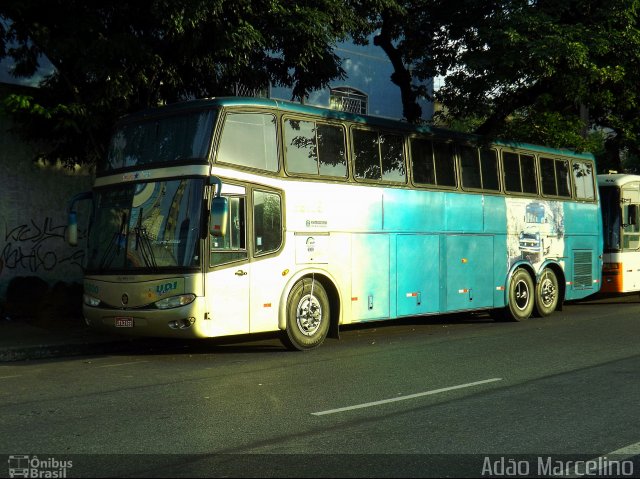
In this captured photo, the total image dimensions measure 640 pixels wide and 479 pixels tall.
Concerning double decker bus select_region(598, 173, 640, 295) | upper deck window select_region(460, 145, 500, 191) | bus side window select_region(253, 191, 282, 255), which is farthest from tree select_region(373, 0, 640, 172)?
bus side window select_region(253, 191, 282, 255)

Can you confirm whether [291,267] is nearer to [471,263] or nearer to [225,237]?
[225,237]

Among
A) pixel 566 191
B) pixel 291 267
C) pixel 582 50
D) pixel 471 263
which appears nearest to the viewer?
pixel 291 267

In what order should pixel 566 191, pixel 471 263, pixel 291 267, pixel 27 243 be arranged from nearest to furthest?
pixel 291 267 < pixel 471 263 < pixel 27 243 < pixel 566 191

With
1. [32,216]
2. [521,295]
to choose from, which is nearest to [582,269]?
[521,295]

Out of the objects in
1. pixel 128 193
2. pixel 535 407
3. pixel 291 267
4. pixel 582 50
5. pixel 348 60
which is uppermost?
pixel 348 60

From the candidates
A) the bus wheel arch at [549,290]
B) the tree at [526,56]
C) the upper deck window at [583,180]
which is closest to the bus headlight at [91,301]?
the tree at [526,56]

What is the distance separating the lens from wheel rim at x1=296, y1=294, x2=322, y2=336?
1209 centimetres

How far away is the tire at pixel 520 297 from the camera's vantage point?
16.5 metres

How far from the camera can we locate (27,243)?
1675 centimetres

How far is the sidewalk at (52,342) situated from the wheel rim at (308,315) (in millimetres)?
2834

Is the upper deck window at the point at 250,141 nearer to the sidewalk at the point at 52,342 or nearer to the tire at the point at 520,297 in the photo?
the sidewalk at the point at 52,342

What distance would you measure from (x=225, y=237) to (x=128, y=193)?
1.59 m

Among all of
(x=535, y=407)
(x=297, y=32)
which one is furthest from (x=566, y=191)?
(x=535, y=407)

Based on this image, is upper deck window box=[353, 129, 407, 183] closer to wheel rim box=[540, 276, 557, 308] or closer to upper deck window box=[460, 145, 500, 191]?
upper deck window box=[460, 145, 500, 191]
